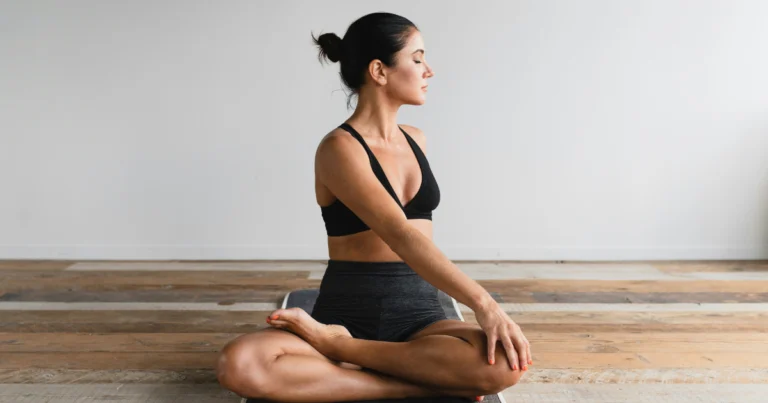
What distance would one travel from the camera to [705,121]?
4.06 meters

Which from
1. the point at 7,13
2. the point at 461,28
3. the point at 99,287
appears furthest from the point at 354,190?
the point at 7,13

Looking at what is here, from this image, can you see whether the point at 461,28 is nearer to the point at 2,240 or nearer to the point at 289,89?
the point at 289,89

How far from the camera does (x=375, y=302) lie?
6.84 ft

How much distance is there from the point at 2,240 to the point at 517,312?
9.44 ft

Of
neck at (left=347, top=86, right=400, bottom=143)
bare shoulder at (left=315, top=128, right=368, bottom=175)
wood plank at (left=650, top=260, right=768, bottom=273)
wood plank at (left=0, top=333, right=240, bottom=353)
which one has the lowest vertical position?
wood plank at (left=0, top=333, right=240, bottom=353)

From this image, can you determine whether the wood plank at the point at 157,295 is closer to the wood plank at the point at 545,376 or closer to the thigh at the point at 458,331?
the wood plank at the point at 545,376

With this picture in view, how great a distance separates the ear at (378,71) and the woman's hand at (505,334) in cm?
73

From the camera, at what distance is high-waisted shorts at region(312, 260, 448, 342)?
2.07 metres

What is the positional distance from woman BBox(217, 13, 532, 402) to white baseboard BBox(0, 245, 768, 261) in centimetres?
194

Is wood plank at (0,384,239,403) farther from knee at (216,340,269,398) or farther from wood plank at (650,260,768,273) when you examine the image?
wood plank at (650,260,768,273)

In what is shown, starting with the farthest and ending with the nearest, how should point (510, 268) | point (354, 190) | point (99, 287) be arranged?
point (510, 268), point (99, 287), point (354, 190)

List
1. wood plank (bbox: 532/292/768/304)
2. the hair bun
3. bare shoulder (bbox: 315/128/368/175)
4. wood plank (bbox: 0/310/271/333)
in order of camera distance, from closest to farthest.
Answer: bare shoulder (bbox: 315/128/368/175)
the hair bun
wood plank (bbox: 0/310/271/333)
wood plank (bbox: 532/292/768/304)

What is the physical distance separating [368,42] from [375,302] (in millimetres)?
728

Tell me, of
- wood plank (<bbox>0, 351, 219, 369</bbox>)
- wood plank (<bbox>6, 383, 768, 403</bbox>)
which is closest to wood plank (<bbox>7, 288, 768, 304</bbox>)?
wood plank (<bbox>0, 351, 219, 369</bbox>)
